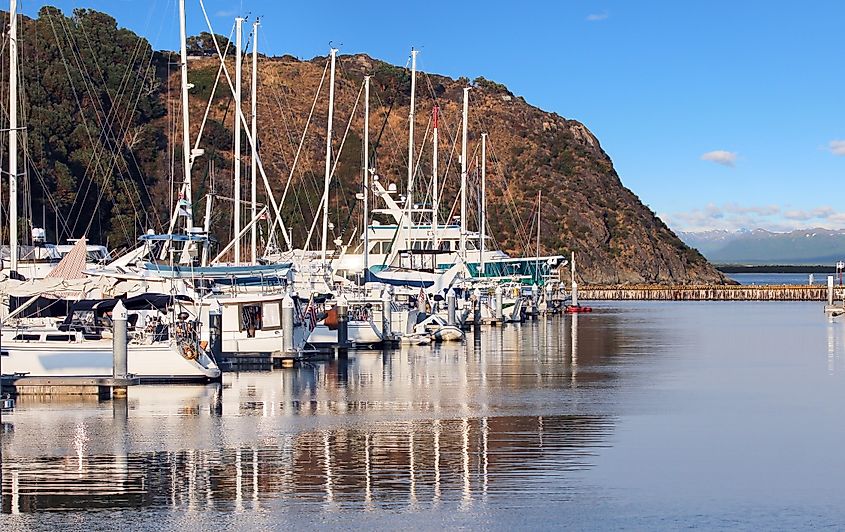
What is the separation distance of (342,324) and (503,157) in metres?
126

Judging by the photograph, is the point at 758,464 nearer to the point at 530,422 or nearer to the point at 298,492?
the point at 530,422

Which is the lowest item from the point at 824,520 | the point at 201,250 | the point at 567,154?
the point at 824,520

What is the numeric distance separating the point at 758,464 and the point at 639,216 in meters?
155

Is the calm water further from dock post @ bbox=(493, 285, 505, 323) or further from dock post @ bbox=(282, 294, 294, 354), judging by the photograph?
dock post @ bbox=(493, 285, 505, 323)

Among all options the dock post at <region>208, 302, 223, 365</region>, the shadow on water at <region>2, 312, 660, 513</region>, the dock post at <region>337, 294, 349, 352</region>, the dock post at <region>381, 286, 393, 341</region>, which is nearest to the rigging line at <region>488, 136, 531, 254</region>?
the dock post at <region>381, 286, 393, 341</region>

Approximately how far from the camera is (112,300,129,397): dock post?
30.9m

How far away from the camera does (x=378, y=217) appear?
114m

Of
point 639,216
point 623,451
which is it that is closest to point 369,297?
point 623,451

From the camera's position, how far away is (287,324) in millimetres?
41438

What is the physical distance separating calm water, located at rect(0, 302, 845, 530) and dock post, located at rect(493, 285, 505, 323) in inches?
1349

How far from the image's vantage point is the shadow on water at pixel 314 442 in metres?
19.4

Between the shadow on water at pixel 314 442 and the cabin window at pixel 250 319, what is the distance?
114 inches

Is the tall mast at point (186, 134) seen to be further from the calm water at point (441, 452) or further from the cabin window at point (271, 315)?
the calm water at point (441, 452)

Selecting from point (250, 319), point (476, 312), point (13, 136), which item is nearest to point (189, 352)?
point (13, 136)
